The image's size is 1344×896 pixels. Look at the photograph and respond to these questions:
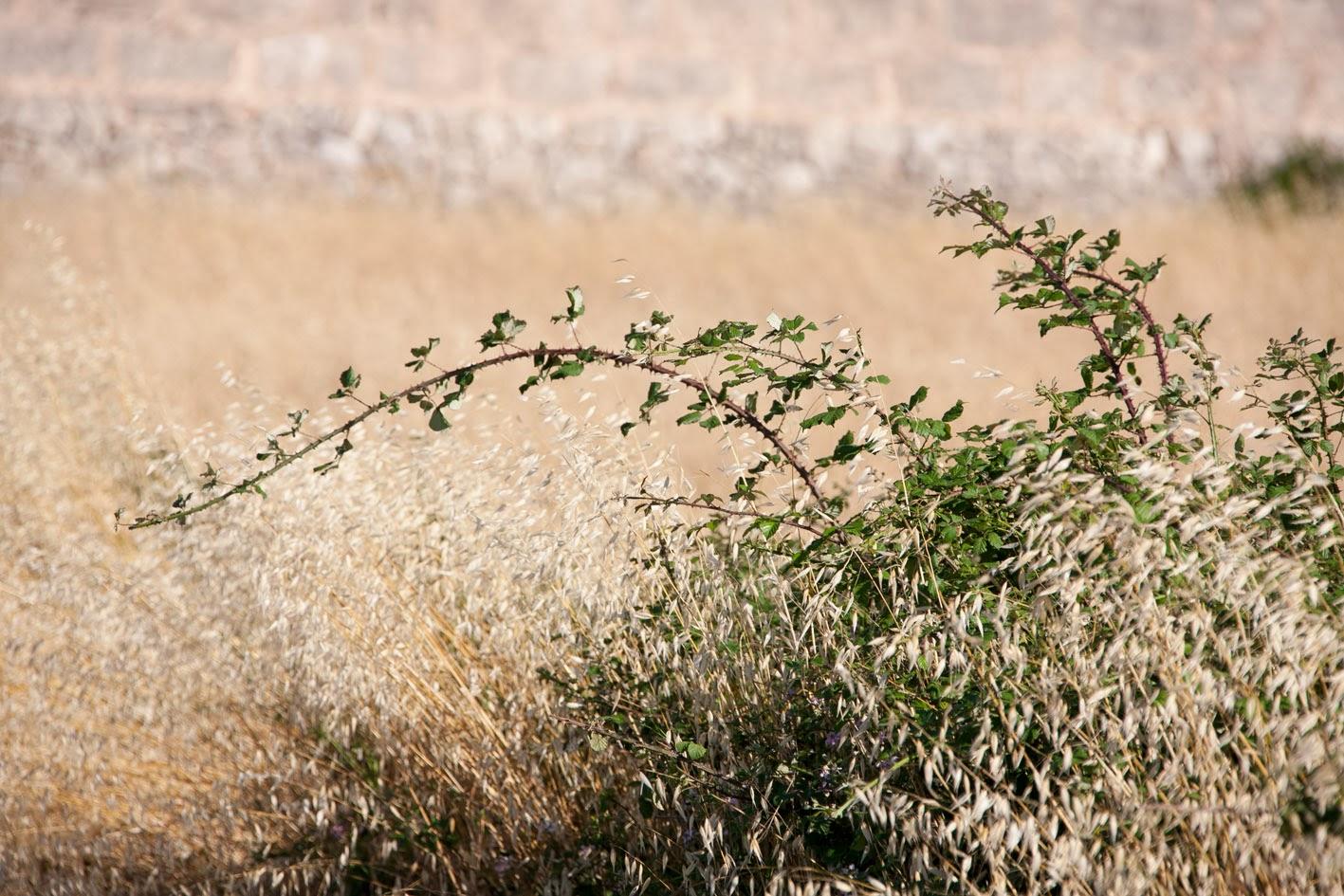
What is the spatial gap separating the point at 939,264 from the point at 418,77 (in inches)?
170

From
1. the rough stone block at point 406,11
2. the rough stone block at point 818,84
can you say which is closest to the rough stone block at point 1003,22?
the rough stone block at point 818,84

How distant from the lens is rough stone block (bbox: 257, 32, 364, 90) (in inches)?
375

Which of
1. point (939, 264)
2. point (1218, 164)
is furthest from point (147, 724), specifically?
point (1218, 164)

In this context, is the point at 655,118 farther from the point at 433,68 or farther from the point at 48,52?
the point at 48,52

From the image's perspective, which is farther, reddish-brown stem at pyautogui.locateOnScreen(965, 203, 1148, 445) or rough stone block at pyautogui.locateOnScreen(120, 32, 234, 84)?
rough stone block at pyautogui.locateOnScreen(120, 32, 234, 84)

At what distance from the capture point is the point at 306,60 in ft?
31.4

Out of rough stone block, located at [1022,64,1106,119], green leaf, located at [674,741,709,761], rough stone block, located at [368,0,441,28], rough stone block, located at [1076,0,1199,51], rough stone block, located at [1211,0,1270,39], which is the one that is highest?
rough stone block, located at [1211,0,1270,39]

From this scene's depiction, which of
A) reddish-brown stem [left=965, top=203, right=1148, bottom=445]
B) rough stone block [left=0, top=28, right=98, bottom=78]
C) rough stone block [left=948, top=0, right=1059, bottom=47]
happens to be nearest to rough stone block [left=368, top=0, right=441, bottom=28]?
rough stone block [left=0, top=28, right=98, bottom=78]

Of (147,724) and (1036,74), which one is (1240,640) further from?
(1036,74)

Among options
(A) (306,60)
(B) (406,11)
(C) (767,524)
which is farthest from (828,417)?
(A) (306,60)

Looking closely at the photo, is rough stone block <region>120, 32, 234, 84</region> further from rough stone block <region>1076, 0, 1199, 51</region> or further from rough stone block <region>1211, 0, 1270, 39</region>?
rough stone block <region>1211, 0, 1270, 39</region>

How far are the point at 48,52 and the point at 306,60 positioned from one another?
201 cm

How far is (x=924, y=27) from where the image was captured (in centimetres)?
954

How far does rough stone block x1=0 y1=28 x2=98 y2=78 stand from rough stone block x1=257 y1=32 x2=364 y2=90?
1.35m
